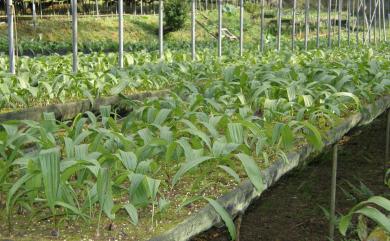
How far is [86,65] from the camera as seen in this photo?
6.32 meters

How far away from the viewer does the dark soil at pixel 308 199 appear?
10.3 ft

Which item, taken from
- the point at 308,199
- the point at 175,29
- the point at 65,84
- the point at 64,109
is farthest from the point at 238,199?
the point at 175,29

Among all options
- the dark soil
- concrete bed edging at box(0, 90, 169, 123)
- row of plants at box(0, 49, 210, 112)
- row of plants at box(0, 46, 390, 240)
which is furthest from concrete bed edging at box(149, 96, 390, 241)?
row of plants at box(0, 49, 210, 112)

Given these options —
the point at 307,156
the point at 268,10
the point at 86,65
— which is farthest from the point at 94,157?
the point at 268,10

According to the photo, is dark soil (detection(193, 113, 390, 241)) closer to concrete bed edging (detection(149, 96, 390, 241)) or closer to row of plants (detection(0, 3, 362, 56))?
concrete bed edging (detection(149, 96, 390, 241))

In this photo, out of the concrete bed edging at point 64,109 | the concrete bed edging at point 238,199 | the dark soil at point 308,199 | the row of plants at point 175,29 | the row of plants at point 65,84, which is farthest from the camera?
the row of plants at point 175,29

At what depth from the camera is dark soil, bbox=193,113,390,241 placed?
3125 millimetres

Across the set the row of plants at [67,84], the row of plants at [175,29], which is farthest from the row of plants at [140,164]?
the row of plants at [175,29]

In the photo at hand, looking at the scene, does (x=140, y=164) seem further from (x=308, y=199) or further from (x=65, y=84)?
(x=65, y=84)

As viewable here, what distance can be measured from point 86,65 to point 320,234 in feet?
12.9

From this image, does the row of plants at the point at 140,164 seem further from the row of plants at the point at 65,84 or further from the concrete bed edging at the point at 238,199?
the row of plants at the point at 65,84

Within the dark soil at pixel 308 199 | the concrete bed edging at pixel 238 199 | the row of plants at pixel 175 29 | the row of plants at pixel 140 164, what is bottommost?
the dark soil at pixel 308 199

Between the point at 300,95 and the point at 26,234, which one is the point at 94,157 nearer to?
the point at 26,234

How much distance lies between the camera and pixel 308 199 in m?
3.65
